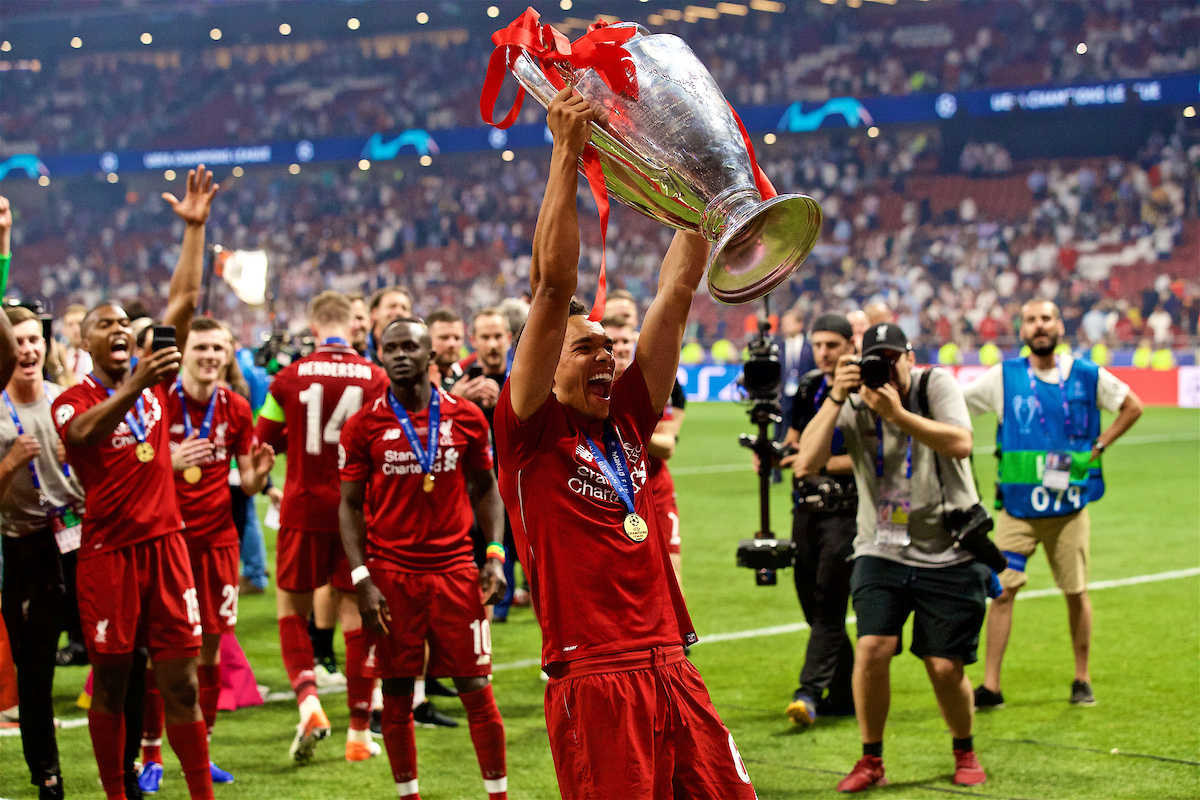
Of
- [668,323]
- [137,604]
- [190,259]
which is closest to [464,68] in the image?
[190,259]

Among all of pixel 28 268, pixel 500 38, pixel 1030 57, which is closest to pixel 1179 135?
pixel 1030 57

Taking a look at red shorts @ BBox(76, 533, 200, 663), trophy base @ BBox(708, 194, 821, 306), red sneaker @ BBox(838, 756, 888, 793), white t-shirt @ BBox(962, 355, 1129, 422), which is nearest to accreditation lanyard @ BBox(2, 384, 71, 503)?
red shorts @ BBox(76, 533, 200, 663)

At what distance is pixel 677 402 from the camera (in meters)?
7.47

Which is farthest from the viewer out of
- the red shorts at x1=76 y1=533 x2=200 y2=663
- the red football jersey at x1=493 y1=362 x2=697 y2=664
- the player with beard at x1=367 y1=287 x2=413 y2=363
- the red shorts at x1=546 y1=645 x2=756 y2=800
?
the player with beard at x1=367 y1=287 x2=413 y2=363

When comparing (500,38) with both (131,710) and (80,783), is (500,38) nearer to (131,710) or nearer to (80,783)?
(131,710)

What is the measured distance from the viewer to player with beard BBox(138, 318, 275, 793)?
232 inches

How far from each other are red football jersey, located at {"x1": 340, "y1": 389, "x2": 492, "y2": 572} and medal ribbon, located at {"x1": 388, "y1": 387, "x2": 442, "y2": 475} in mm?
18

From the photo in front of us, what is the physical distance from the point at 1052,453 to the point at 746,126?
25.4 m

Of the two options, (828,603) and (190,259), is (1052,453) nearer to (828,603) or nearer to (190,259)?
(828,603)

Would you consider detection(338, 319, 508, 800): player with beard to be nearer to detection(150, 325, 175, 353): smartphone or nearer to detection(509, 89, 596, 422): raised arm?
detection(150, 325, 175, 353): smartphone

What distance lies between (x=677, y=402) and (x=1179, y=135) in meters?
30.3

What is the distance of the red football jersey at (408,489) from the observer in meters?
5.36

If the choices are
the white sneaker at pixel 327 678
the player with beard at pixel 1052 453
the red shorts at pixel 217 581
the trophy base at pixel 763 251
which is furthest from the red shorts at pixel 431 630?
the player with beard at pixel 1052 453

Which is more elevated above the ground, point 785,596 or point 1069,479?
point 1069,479
